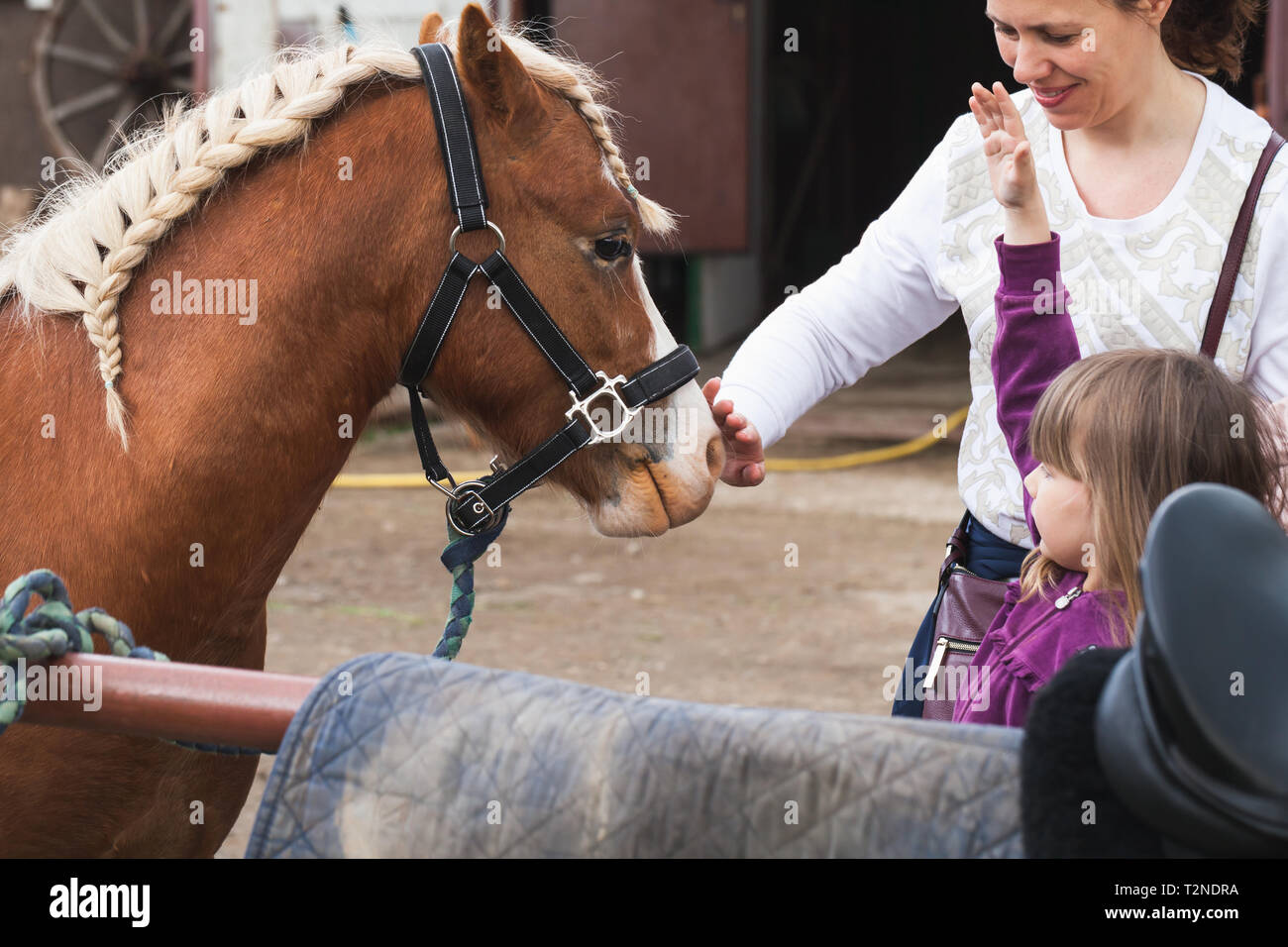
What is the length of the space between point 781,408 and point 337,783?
3.81 ft

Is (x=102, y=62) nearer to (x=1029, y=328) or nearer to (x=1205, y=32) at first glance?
(x=1205, y=32)

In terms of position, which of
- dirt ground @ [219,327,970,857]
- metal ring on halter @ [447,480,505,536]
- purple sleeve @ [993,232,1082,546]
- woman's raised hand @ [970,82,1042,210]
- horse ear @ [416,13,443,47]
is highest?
horse ear @ [416,13,443,47]

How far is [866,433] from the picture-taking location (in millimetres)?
7699

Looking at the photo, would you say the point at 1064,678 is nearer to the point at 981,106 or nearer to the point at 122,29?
the point at 981,106

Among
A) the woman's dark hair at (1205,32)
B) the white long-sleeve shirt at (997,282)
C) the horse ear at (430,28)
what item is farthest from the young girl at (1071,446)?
the horse ear at (430,28)

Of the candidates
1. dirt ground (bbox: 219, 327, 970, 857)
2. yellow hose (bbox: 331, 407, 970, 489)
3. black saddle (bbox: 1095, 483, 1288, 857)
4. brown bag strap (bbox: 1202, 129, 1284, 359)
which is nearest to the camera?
black saddle (bbox: 1095, 483, 1288, 857)

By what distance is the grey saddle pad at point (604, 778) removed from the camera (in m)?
0.81

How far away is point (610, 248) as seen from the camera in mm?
1848

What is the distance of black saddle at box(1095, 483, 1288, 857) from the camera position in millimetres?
688

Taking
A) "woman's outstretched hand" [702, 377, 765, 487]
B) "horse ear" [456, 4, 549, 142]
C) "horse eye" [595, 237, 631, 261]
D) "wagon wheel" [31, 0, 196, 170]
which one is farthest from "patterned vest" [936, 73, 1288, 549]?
"wagon wheel" [31, 0, 196, 170]

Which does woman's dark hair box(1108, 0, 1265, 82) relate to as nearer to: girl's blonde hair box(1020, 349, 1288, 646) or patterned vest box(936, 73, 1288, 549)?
patterned vest box(936, 73, 1288, 549)

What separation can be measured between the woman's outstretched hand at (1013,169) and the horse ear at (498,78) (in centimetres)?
61

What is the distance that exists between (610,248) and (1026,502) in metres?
0.68
